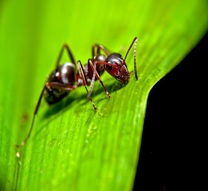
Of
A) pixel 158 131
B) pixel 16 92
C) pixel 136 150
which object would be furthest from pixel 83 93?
pixel 136 150

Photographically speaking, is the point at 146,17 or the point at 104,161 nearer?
the point at 104,161

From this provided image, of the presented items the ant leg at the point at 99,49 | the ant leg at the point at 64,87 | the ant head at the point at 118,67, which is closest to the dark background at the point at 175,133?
the ant head at the point at 118,67

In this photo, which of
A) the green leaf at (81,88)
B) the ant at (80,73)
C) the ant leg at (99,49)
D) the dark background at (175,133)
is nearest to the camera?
the green leaf at (81,88)

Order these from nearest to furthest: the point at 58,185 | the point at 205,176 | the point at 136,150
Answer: the point at 136,150
the point at 58,185
the point at 205,176

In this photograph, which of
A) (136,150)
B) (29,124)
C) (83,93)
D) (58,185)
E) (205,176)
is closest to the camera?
(136,150)

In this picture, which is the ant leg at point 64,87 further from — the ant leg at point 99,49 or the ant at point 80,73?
the ant leg at point 99,49

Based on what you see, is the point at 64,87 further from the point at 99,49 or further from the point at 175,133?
the point at 175,133

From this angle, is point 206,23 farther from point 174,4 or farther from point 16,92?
point 16,92
